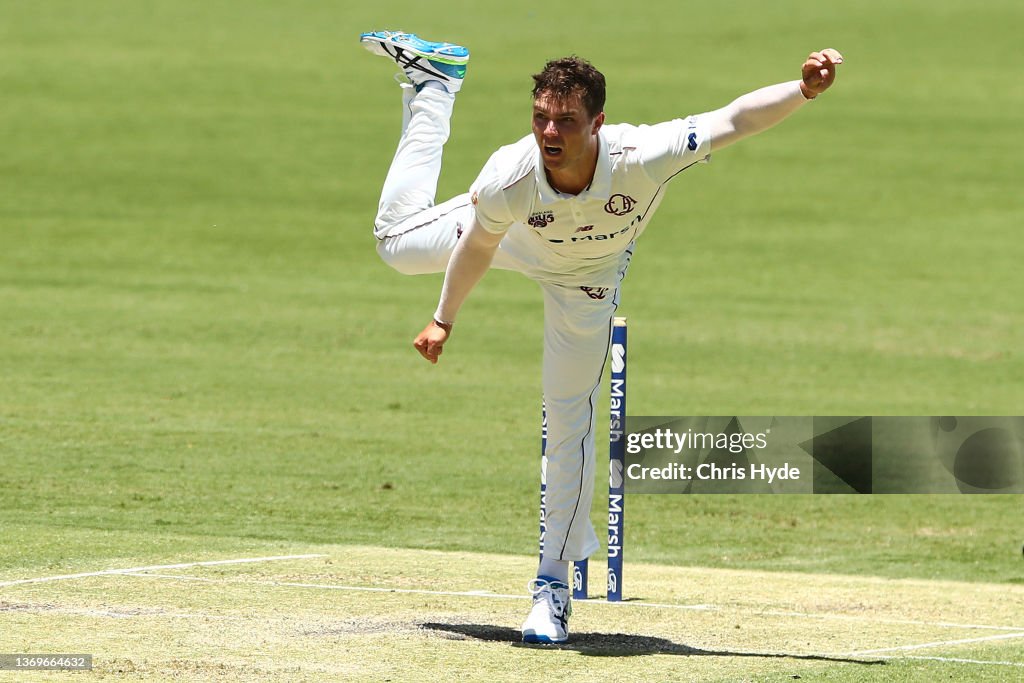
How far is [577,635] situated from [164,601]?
2038 millimetres

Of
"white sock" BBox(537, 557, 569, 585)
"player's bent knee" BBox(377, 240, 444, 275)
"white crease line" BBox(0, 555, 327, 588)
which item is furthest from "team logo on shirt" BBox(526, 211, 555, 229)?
"white crease line" BBox(0, 555, 327, 588)

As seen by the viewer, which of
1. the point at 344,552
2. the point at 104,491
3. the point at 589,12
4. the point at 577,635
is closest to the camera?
the point at 577,635

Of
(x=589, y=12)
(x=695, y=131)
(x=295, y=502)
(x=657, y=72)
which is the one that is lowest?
(x=295, y=502)

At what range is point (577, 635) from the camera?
8234 millimetres

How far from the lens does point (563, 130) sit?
290 inches

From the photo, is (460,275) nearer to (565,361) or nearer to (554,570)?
(565,361)

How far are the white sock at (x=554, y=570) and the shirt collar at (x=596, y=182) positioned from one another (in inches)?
73.6

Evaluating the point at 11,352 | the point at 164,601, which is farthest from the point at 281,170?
the point at 164,601

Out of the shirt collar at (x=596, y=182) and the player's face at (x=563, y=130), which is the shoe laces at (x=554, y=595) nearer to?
the shirt collar at (x=596, y=182)

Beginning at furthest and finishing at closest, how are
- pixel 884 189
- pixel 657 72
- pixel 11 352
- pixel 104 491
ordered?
1. pixel 657 72
2. pixel 884 189
3. pixel 11 352
4. pixel 104 491

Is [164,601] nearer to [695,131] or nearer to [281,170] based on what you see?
[695,131]

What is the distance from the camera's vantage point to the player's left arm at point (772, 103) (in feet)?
23.8

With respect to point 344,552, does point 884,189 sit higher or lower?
higher

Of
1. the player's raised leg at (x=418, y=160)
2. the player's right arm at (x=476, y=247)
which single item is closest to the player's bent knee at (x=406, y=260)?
the player's raised leg at (x=418, y=160)
